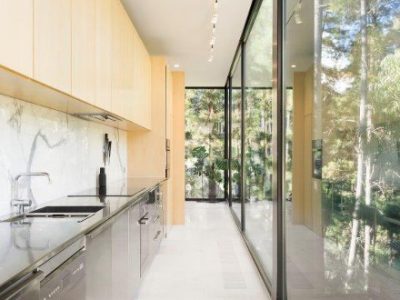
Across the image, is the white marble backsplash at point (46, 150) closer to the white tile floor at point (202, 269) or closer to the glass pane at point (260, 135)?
the white tile floor at point (202, 269)

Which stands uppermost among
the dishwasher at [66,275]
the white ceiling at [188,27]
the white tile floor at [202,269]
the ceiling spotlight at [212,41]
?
the white ceiling at [188,27]

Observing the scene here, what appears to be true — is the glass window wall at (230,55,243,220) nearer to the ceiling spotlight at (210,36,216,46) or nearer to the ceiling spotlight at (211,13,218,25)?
the ceiling spotlight at (210,36,216,46)

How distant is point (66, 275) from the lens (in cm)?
133

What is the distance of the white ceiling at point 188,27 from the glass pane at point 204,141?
90.7 inches

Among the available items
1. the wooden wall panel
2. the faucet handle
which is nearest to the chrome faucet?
the faucet handle

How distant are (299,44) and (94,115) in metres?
1.85

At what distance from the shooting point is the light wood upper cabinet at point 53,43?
1.61 meters

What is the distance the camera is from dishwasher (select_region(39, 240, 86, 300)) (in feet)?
3.85

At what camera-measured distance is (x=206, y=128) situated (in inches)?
351

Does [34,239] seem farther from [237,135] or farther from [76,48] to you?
[237,135]

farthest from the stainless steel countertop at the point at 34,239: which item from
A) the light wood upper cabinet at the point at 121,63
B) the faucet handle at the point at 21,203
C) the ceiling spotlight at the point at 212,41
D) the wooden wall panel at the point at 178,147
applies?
the wooden wall panel at the point at 178,147

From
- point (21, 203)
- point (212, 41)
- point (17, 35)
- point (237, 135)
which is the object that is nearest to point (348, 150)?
point (17, 35)

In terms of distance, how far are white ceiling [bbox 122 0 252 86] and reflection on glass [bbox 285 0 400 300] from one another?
6.53ft

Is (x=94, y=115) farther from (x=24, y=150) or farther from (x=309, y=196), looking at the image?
(x=309, y=196)
